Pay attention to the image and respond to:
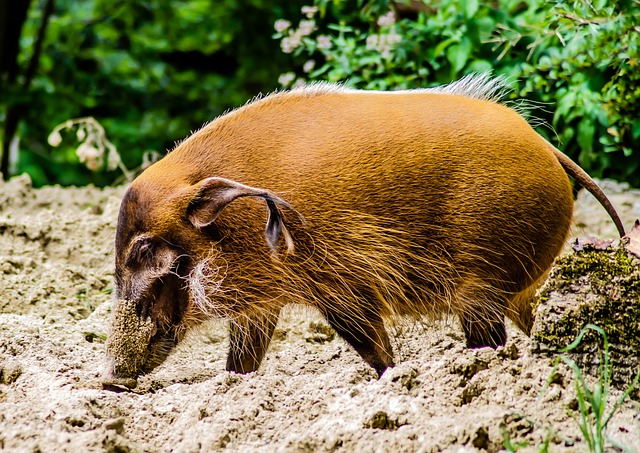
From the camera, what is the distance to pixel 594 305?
251cm

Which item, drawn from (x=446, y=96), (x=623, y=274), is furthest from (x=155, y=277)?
(x=623, y=274)

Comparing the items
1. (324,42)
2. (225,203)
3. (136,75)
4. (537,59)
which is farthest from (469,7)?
(136,75)

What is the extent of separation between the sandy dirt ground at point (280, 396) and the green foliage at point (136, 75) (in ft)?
13.4

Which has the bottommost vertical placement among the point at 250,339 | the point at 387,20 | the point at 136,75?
the point at 136,75

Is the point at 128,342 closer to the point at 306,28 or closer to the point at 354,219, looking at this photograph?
the point at 354,219

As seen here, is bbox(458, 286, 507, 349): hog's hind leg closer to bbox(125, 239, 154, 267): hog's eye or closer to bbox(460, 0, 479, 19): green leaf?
bbox(125, 239, 154, 267): hog's eye

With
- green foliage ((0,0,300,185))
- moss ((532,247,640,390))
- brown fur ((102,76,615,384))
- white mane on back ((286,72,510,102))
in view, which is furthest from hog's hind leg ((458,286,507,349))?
green foliage ((0,0,300,185))

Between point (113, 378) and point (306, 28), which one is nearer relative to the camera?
point (113, 378)

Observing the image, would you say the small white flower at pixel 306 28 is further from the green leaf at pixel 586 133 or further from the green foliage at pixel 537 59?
the green leaf at pixel 586 133

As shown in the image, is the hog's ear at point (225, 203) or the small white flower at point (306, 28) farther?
the small white flower at point (306, 28)

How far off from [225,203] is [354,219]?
46 centimetres

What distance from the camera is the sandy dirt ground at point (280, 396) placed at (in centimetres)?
211

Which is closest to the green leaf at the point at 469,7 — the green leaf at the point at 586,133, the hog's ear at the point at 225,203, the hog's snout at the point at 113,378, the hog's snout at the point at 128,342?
the green leaf at the point at 586,133

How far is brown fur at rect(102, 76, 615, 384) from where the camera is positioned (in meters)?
2.91
